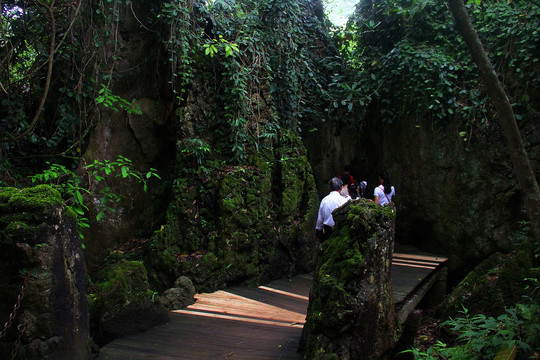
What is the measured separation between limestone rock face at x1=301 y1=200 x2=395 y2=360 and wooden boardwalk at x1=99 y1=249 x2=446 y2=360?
499mm

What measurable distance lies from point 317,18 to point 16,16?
22.8ft

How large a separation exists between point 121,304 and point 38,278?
3.71 feet

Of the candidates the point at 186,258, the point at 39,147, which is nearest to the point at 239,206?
the point at 186,258

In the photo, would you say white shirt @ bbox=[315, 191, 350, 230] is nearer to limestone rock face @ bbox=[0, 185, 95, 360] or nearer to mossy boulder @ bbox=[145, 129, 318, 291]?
mossy boulder @ bbox=[145, 129, 318, 291]

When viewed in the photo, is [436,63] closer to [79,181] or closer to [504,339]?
[504,339]

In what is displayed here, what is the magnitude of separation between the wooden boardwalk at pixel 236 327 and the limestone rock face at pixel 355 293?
0.50 meters

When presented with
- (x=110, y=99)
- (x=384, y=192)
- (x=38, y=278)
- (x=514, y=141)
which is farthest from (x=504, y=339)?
(x=110, y=99)

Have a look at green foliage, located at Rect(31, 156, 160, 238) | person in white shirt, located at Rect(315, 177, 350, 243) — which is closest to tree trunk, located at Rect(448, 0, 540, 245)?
person in white shirt, located at Rect(315, 177, 350, 243)

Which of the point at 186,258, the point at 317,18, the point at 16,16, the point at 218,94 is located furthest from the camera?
the point at 317,18

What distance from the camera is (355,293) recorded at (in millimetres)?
3256

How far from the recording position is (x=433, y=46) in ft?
28.7

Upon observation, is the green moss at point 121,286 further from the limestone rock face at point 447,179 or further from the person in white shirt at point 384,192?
the limestone rock face at point 447,179

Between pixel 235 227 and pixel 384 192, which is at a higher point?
pixel 384 192

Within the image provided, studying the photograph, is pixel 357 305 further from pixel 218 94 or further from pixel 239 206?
pixel 218 94
